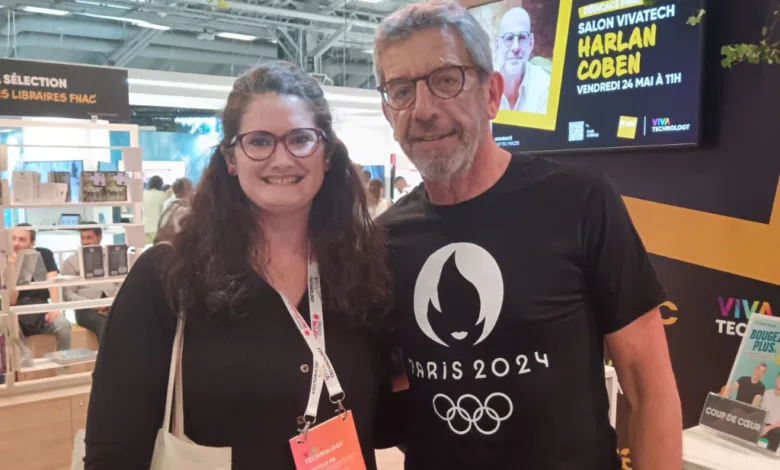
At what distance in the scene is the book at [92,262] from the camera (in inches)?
183

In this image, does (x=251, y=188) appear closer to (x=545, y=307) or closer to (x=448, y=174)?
(x=448, y=174)

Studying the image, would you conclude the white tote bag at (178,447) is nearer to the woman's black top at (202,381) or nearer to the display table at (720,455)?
the woman's black top at (202,381)

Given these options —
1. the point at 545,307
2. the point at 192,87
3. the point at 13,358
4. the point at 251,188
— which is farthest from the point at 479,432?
the point at 192,87

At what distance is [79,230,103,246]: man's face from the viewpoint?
500 centimetres

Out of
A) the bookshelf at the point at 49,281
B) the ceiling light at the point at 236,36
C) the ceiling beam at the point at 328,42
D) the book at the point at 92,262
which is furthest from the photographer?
the ceiling beam at the point at 328,42

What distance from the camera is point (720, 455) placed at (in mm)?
1900

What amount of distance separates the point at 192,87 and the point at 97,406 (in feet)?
29.4

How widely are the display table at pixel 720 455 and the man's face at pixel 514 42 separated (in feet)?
6.37

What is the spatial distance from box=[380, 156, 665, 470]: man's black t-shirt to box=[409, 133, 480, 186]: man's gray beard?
78 mm

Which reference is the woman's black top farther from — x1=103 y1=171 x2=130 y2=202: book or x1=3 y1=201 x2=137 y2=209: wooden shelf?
x1=103 y1=171 x2=130 y2=202: book

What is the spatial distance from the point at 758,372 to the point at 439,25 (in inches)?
55.2

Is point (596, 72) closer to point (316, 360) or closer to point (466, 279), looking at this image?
point (466, 279)

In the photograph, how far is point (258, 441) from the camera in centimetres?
142

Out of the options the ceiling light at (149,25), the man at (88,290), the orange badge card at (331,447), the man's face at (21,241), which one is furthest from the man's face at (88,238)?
the ceiling light at (149,25)
